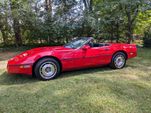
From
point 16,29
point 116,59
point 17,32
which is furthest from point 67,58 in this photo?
point 17,32

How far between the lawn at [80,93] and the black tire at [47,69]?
162 millimetres

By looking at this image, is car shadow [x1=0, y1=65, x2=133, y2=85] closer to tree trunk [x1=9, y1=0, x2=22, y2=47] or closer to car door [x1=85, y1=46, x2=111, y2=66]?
car door [x1=85, y1=46, x2=111, y2=66]

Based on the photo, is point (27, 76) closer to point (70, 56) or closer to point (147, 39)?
point (70, 56)

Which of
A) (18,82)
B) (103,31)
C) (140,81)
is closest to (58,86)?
(18,82)

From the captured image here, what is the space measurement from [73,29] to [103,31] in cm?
167

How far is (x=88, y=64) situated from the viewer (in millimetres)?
4875

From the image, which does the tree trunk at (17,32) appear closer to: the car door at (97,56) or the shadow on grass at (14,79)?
the shadow on grass at (14,79)

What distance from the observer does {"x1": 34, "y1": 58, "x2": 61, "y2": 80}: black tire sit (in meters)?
4.25

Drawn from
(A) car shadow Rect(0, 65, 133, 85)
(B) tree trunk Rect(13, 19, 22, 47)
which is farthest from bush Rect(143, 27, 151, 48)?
(B) tree trunk Rect(13, 19, 22, 47)

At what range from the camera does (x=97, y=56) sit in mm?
4941

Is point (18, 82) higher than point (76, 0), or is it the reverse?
point (76, 0)

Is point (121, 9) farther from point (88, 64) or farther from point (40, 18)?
point (88, 64)

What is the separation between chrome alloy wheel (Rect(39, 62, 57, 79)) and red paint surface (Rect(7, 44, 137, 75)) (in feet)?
0.63

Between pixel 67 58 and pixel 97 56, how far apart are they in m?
0.86
